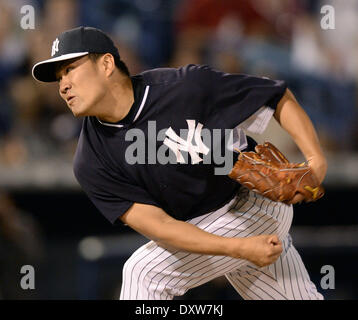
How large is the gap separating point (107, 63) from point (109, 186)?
48 cm

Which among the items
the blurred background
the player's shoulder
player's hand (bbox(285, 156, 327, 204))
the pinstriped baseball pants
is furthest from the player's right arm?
the blurred background

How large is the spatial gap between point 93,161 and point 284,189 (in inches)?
29.2

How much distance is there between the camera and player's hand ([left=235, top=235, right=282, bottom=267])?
259cm

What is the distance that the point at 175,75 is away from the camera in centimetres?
294

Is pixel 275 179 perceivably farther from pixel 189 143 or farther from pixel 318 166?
pixel 189 143

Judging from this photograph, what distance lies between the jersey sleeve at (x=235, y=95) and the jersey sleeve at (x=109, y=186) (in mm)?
440

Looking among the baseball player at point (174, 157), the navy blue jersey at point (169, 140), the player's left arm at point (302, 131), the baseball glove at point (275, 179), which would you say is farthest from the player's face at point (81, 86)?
the player's left arm at point (302, 131)

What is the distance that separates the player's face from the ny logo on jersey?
314 mm

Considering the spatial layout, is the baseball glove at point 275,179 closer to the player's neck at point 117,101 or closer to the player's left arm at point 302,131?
the player's left arm at point 302,131

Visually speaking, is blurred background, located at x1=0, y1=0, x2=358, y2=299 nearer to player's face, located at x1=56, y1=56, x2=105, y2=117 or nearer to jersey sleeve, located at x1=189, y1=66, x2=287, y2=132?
jersey sleeve, located at x1=189, y1=66, x2=287, y2=132

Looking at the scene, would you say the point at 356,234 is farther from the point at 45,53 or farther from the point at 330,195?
the point at 45,53

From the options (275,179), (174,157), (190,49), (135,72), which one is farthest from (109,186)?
(190,49)

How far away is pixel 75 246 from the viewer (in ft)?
17.9
